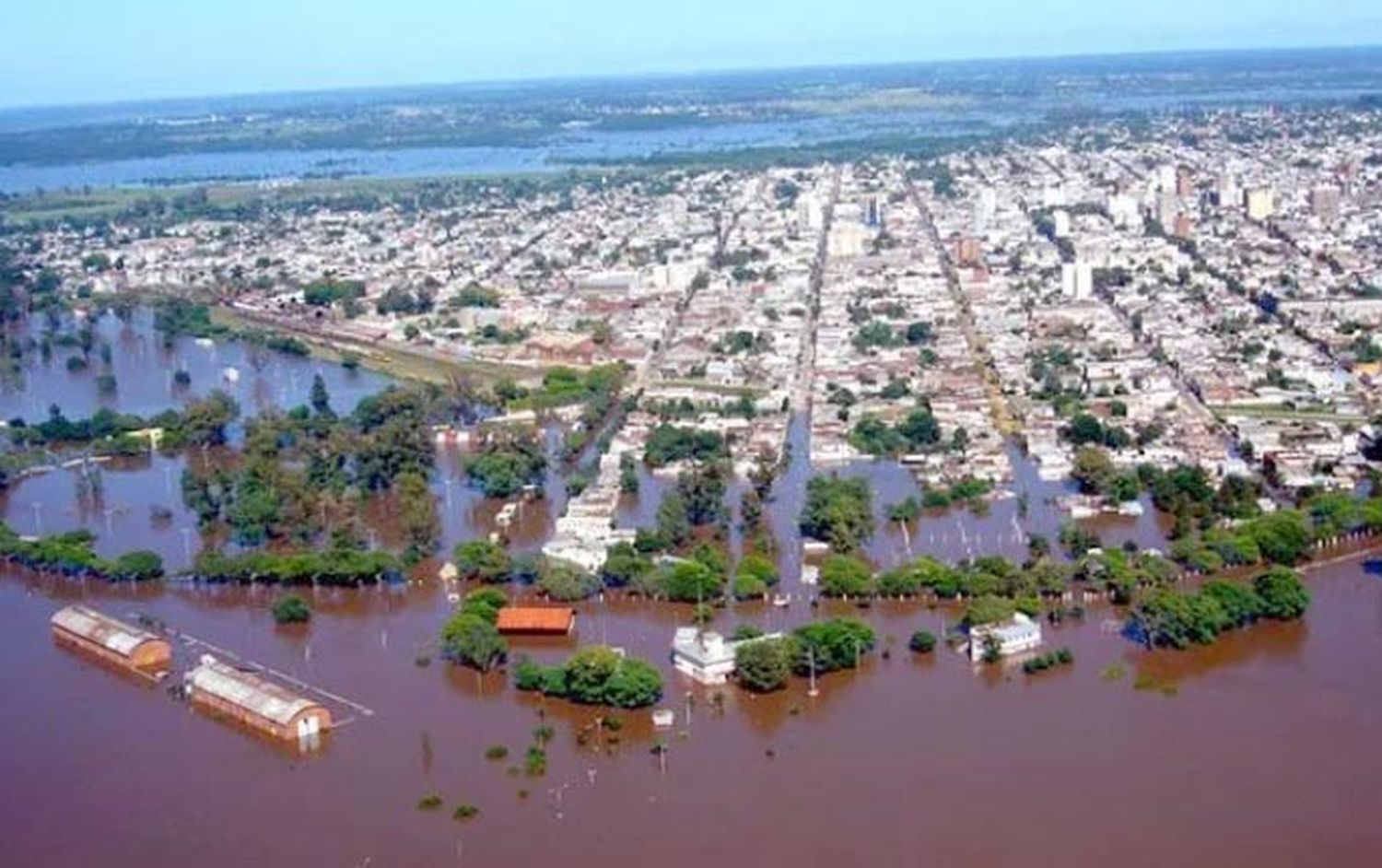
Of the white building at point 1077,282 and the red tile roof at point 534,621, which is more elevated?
the white building at point 1077,282

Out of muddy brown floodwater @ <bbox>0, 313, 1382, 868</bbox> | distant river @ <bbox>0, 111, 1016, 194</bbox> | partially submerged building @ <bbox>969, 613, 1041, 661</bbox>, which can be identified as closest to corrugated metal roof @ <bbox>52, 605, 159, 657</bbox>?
muddy brown floodwater @ <bbox>0, 313, 1382, 868</bbox>

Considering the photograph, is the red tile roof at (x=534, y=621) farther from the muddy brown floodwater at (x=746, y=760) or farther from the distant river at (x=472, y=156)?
the distant river at (x=472, y=156)

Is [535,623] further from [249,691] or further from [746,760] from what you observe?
[746,760]

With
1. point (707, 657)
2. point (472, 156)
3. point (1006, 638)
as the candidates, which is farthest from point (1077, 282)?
point (472, 156)

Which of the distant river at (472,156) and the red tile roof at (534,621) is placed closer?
the red tile roof at (534,621)

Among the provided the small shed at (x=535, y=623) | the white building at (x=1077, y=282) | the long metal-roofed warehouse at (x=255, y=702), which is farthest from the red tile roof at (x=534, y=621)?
the white building at (x=1077, y=282)

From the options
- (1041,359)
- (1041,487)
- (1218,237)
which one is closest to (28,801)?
(1041,487)

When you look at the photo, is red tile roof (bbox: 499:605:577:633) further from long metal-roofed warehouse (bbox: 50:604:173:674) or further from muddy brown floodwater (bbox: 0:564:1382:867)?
long metal-roofed warehouse (bbox: 50:604:173:674)
